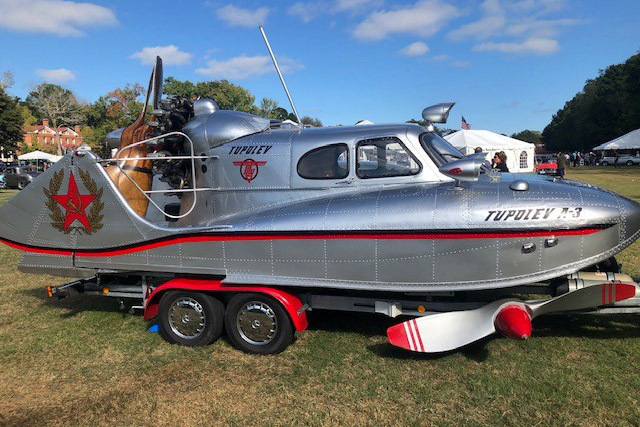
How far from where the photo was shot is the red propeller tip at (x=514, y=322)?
12.2 feet

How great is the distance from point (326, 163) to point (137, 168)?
7.97 feet

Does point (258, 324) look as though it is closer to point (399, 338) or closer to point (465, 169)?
point (399, 338)

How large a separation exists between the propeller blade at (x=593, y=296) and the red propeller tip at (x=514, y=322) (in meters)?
0.33

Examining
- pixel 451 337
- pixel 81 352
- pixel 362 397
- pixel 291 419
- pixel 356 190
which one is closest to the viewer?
pixel 291 419

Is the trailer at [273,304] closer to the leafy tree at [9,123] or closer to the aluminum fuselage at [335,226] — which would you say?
the aluminum fuselage at [335,226]

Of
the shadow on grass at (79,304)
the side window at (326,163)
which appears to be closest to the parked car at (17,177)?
the shadow on grass at (79,304)

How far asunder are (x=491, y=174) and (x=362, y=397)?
Answer: 2.47 metres

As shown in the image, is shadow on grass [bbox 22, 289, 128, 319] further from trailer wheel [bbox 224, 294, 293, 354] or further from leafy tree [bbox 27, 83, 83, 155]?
leafy tree [bbox 27, 83, 83, 155]

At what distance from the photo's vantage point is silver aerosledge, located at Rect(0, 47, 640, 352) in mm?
3744

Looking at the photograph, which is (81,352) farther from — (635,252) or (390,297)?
(635,252)

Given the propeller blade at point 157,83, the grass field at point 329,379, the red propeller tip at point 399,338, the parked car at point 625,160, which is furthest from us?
the parked car at point 625,160

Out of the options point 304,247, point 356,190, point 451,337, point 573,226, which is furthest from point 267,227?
point 573,226

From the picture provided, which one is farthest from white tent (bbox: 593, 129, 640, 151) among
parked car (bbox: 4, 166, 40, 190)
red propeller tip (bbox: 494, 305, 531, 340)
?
parked car (bbox: 4, 166, 40, 190)

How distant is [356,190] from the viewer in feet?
14.4
